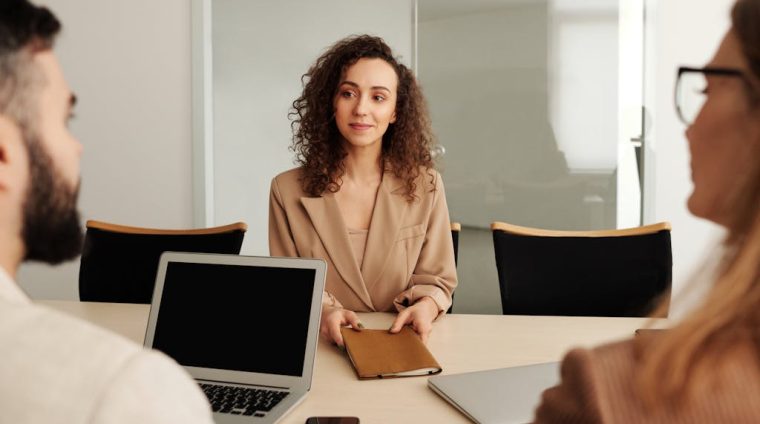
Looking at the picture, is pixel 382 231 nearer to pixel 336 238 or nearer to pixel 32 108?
pixel 336 238

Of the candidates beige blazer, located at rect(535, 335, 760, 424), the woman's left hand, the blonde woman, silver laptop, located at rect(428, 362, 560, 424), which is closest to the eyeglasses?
the blonde woman

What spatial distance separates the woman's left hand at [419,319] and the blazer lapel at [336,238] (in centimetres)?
32

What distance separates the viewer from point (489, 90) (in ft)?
13.1

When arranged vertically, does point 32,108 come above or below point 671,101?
below

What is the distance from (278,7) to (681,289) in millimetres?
3735

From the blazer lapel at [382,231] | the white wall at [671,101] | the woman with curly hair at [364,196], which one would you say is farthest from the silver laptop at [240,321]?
the white wall at [671,101]

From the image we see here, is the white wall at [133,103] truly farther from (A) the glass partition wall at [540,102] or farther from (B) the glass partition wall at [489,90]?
(A) the glass partition wall at [540,102]

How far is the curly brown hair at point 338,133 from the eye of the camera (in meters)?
2.30

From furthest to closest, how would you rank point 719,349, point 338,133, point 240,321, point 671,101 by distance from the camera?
point 671,101
point 338,133
point 240,321
point 719,349

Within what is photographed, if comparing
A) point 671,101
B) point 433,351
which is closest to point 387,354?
point 433,351

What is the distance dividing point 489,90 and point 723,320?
3.53 metres

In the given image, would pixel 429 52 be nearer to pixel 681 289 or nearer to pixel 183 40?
pixel 183 40

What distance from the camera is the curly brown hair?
2303 mm

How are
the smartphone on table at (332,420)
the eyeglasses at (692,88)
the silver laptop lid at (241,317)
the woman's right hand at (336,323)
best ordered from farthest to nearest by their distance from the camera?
the woman's right hand at (336,323) < the silver laptop lid at (241,317) < the smartphone on table at (332,420) < the eyeglasses at (692,88)
